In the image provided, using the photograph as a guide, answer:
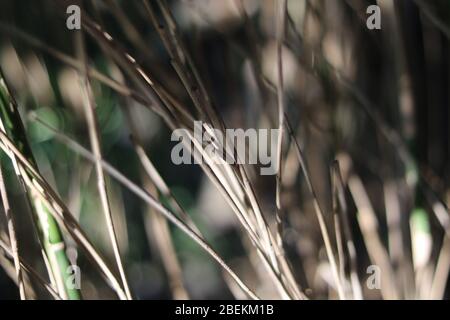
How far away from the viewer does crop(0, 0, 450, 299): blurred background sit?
0.57 m

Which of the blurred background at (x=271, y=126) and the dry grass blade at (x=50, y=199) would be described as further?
the blurred background at (x=271, y=126)

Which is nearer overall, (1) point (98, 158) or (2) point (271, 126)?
(1) point (98, 158)

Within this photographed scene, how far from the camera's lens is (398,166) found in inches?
24.9

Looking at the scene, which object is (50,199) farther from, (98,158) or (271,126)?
(271,126)

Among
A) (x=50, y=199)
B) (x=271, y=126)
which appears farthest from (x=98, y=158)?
(x=271, y=126)

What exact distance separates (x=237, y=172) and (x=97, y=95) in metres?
0.35

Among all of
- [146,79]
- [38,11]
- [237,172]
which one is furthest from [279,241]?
[38,11]

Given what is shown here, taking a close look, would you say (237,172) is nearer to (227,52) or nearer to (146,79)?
(146,79)

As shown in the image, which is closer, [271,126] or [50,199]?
[50,199]

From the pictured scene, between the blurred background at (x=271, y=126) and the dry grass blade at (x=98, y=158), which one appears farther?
the blurred background at (x=271, y=126)

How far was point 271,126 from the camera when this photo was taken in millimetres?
573

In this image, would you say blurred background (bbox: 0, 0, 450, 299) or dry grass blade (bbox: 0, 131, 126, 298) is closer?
dry grass blade (bbox: 0, 131, 126, 298)

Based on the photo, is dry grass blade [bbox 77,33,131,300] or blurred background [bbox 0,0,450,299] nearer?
dry grass blade [bbox 77,33,131,300]

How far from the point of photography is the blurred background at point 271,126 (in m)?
0.57
